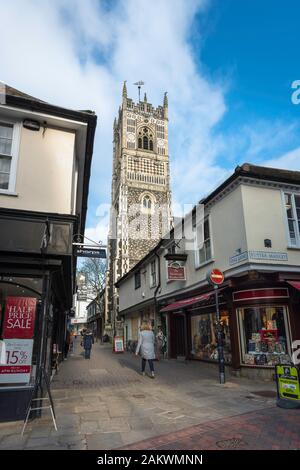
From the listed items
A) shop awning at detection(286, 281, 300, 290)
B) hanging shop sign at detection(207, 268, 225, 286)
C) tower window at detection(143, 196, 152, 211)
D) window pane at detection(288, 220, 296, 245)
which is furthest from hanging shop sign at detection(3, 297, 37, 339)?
tower window at detection(143, 196, 152, 211)

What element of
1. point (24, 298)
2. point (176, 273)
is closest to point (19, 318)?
point (24, 298)

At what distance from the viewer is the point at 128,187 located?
51.4 metres

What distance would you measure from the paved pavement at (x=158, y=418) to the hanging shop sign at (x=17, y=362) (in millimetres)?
732

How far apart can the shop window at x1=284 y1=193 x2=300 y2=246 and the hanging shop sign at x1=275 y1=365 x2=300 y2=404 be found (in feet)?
17.4

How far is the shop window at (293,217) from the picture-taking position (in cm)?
1120

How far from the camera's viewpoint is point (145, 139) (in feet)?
197

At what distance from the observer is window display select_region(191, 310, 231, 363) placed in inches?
472

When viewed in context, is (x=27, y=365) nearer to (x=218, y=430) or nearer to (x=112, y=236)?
(x=218, y=430)

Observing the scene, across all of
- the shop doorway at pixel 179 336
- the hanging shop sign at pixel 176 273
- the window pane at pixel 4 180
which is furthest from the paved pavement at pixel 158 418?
the shop doorway at pixel 179 336

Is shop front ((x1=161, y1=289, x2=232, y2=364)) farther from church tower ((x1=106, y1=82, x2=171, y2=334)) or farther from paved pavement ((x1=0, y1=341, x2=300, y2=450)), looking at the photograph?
church tower ((x1=106, y1=82, x2=171, y2=334))

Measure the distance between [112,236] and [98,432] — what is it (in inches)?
1888

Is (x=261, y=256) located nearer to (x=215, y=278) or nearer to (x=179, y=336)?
(x=215, y=278)
